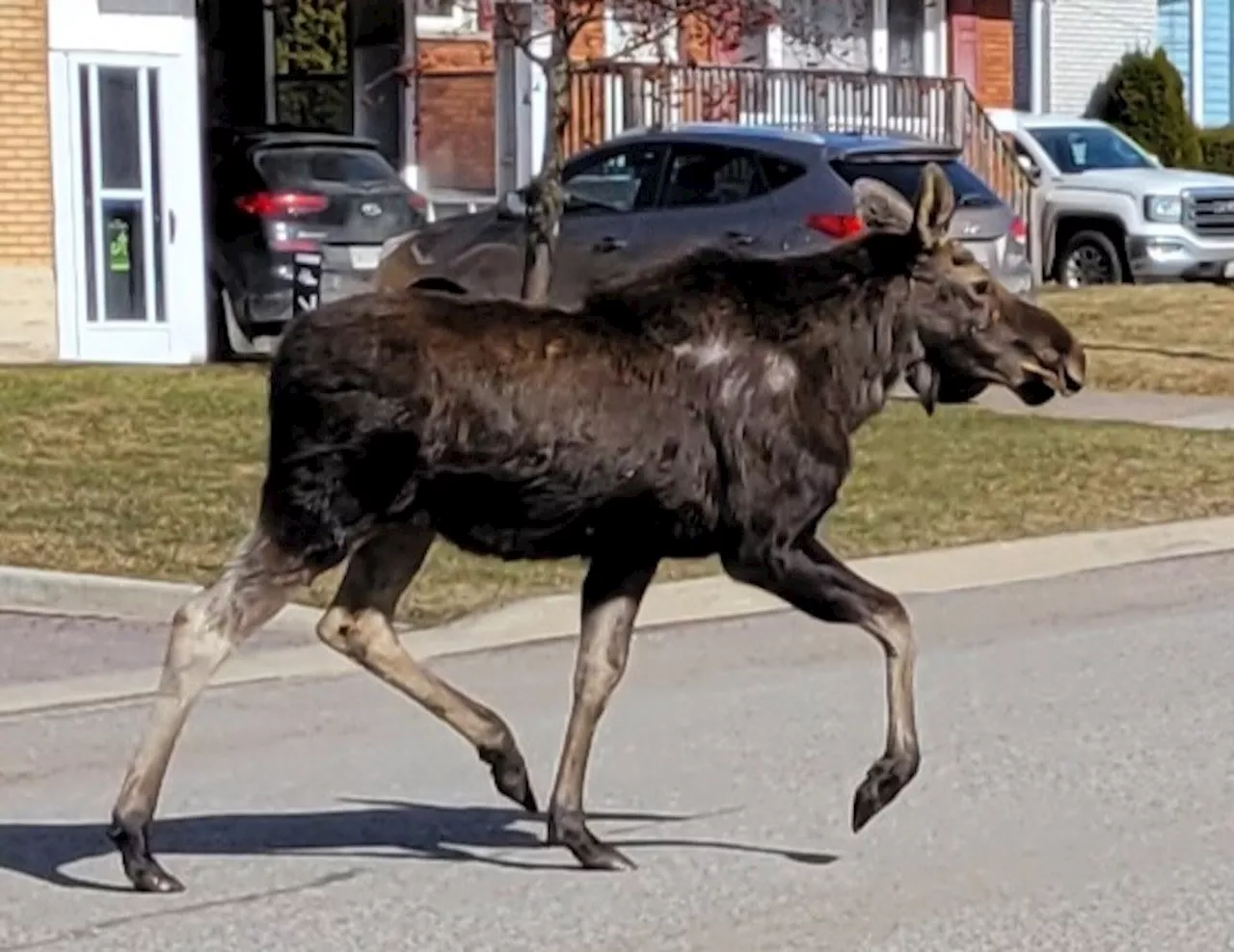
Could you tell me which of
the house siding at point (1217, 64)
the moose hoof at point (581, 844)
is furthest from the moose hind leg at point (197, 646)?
the house siding at point (1217, 64)

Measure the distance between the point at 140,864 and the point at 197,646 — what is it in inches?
24.5

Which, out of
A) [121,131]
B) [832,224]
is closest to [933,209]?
[832,224]

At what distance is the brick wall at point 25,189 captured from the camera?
22141 millimetres

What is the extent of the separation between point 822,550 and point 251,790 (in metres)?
2.41

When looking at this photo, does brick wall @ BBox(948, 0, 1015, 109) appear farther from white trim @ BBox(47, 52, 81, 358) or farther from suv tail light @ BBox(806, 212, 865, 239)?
white trim @ BBox(47, 52, 81, 358)

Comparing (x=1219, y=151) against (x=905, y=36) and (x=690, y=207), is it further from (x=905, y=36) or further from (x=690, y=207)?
(x=690, y=207)

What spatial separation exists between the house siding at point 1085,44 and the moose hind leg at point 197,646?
33.2m

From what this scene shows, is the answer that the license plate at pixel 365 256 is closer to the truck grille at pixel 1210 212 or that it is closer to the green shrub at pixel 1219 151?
the truck grille at pixel 1210 212

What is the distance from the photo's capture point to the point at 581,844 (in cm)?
762

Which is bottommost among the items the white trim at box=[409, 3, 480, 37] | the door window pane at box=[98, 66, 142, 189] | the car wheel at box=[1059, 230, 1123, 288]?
the car wheel at box=[1059, 230, 1123, 288]

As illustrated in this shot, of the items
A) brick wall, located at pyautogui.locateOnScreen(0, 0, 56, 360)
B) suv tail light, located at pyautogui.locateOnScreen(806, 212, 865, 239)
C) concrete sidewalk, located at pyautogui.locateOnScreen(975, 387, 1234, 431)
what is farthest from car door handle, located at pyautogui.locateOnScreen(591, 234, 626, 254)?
brick wall, located at pyautogui.locateOnScreen(0, 0, 56, 360)

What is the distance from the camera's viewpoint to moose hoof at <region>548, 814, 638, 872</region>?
759 centimetres

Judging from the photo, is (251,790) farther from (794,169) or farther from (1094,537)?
(794,169)

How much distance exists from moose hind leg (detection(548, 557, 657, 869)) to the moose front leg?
350 mm
